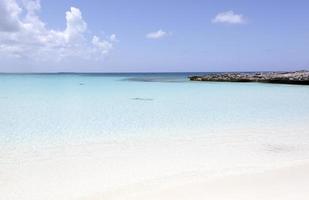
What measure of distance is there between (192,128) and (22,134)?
14.9 feet

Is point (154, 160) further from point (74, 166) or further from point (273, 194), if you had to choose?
point (273, 194)

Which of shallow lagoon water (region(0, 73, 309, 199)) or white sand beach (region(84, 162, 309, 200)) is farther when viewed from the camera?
shallow lagoon water (region(0, 73, 309, 199))

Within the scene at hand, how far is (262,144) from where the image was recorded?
24.8 feet

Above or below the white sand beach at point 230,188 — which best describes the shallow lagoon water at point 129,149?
below

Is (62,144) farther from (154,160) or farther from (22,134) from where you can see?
(154,160)

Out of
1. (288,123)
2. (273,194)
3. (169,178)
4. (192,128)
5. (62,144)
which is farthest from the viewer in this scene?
(288,123)

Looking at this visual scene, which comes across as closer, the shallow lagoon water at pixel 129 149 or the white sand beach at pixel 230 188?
the white sand beach at pixel 230 188

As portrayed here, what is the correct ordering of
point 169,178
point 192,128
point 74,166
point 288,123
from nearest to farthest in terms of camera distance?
point 169,178, point 74,166, point 192,128, point 288,123

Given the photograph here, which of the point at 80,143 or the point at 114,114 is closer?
the point at 80,143

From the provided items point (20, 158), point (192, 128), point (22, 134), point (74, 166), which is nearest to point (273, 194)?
point (74, 166)

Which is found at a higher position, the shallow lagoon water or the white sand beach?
the white sand beach

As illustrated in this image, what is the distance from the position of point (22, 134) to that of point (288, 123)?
778cm

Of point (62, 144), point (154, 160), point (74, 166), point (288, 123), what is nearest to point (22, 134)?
point (62, 144)

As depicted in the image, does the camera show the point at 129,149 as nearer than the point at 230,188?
No
